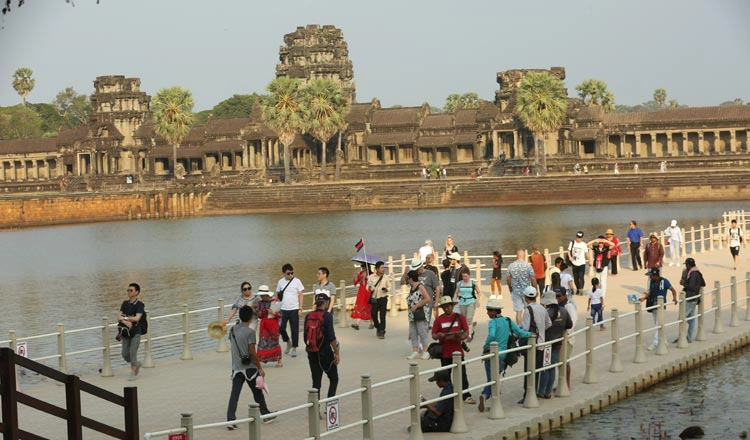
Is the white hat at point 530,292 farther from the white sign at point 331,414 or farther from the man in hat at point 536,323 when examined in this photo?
the white sign at point 331,414

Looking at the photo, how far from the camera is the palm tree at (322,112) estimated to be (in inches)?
4569

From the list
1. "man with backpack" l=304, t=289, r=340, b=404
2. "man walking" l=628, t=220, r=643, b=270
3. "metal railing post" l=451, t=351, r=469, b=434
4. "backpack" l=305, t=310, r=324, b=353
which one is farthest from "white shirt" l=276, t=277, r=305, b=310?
"man walking" l=628, t=220, r=643, b=270

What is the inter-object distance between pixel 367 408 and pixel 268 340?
4911 mm

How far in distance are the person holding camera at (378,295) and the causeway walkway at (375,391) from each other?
0.30 metres

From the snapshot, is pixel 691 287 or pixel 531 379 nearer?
pixel 531 379

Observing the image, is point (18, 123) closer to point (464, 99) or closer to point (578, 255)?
point (464, 99)

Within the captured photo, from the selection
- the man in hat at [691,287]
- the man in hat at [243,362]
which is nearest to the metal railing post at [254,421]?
the man in hat at [243,362]

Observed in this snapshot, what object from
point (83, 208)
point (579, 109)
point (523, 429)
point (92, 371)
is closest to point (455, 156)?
point (579, 109)

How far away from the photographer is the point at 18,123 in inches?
→ 7431

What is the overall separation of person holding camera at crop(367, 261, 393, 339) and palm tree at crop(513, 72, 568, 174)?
81631 mm

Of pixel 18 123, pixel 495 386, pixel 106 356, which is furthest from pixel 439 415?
pixel 18 123

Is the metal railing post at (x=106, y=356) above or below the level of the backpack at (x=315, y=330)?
below

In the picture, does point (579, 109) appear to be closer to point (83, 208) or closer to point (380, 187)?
point (380, 187)

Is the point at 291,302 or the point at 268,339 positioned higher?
the point at 291,302
